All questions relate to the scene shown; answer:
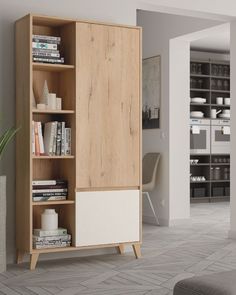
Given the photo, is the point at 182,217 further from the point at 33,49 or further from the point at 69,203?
the point at 33,49

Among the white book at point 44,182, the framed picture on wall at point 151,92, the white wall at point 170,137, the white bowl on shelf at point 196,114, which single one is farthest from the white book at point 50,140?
the white bowl on shelf at point 196,114

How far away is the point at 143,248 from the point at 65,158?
52.8 inches

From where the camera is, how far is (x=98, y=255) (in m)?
5.31

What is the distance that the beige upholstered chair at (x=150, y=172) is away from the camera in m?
7.37

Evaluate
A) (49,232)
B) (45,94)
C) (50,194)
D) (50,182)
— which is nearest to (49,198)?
(50,194)

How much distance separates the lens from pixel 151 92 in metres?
7.73

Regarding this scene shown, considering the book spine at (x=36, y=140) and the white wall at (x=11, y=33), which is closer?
the book spine at (x=36, y=140)

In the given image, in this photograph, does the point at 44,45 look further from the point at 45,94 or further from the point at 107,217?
the point at 107,217

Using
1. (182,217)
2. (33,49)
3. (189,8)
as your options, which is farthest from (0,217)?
(182,217)

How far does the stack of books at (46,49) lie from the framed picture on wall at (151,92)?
114 inches

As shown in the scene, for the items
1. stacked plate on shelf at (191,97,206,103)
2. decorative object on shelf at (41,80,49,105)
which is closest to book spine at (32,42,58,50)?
decorative object on shelf at (41,80,49,105)

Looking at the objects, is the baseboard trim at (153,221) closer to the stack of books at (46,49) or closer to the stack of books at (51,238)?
the stack of books at (51,238)

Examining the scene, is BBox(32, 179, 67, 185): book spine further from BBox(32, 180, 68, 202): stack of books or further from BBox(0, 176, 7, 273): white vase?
BBox(0, 176, 7, 273): white vase

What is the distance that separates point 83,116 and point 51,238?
1.05 meters
